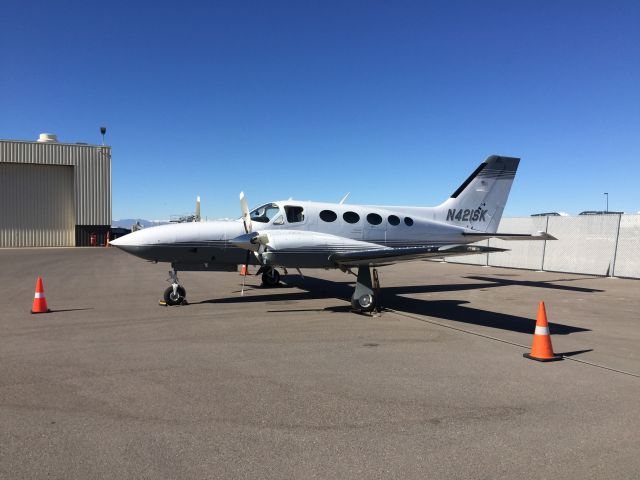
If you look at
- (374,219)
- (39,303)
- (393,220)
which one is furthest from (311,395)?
(393,220)

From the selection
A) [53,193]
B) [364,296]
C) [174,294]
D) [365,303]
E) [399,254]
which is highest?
[53,193]

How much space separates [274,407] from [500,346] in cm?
457

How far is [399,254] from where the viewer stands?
10.1 meters

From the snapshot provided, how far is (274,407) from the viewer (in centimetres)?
487

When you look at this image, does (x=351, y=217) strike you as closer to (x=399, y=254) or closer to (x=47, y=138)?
(x=399, y=254)

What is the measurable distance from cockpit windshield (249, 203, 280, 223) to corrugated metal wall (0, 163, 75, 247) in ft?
128

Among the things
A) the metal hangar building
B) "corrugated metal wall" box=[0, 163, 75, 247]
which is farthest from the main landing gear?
"corrugated metal wall" box=[0, 163, 75, 247]

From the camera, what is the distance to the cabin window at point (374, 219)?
13.5 metres

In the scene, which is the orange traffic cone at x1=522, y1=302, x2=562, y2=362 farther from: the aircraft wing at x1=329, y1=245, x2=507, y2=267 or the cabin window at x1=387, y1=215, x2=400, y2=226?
the cabin window at x1=387, y1=215, x2=400, y2=226

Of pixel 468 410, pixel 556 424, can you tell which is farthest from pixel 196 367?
pixel 556 424

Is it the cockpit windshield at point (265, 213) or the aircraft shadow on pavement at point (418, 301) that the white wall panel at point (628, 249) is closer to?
the aircraft shadow on pavement at point (418, 301)

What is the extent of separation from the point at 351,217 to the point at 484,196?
5.81m

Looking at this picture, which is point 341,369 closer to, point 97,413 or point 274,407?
point 274,407

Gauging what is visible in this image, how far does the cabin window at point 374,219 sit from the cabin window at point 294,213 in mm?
2268
